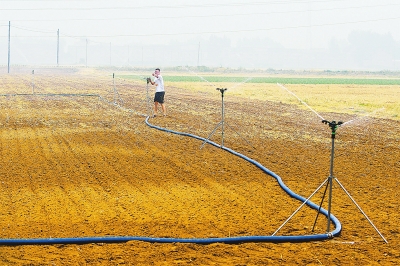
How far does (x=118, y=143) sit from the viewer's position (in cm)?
1133

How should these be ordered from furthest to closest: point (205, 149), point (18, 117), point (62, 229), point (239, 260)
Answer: point (18, 117)
point (205, 149)
point (62, 229)
point (239, 260)

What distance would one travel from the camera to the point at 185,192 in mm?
7453

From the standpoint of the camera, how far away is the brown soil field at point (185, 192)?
512 centimetres

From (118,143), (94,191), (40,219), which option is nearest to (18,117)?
(118,143)

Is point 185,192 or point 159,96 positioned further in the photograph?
point 159,96

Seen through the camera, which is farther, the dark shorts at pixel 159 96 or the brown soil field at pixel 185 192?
the dark shorts at pixel 159 96

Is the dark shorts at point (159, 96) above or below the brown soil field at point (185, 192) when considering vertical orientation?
above

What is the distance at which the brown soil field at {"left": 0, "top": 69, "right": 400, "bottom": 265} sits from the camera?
16.8 feet

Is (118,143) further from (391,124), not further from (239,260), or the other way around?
(391,124)

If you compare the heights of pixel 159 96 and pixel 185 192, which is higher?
pixel 159 96

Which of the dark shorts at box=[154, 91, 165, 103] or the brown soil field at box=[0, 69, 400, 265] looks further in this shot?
the dark shorts at box=[154, 91, 165, 103]

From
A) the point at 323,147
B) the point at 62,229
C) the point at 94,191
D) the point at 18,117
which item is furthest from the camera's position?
the point at 18,117

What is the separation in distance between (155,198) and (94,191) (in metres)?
0.99

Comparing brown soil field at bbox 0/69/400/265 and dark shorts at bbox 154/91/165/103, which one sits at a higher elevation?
dark shorts at bbox 154/91/165/103
